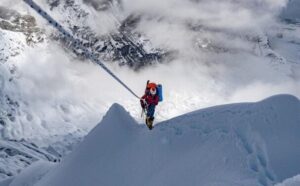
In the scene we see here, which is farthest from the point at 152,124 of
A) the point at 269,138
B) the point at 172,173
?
the point at 269,138

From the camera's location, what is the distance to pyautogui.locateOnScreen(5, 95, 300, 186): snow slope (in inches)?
1006

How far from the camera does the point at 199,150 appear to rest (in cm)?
2728

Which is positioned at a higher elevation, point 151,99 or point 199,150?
point 151,99

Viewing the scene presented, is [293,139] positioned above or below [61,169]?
above

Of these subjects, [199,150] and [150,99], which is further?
[150,99]

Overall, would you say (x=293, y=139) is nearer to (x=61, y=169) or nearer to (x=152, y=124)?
(x=152, y=124)

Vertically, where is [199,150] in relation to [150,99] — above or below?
below

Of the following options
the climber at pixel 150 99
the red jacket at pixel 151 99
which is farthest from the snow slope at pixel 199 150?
the red jacket at pixel 151 99

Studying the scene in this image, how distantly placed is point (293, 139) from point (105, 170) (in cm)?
982

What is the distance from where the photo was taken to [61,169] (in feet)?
107

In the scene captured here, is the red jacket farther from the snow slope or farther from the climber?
the snow slope

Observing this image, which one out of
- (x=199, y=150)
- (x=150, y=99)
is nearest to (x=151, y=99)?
(x=150, y=99)

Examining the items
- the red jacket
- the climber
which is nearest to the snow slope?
the climber

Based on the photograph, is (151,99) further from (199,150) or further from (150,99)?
(199,150)
